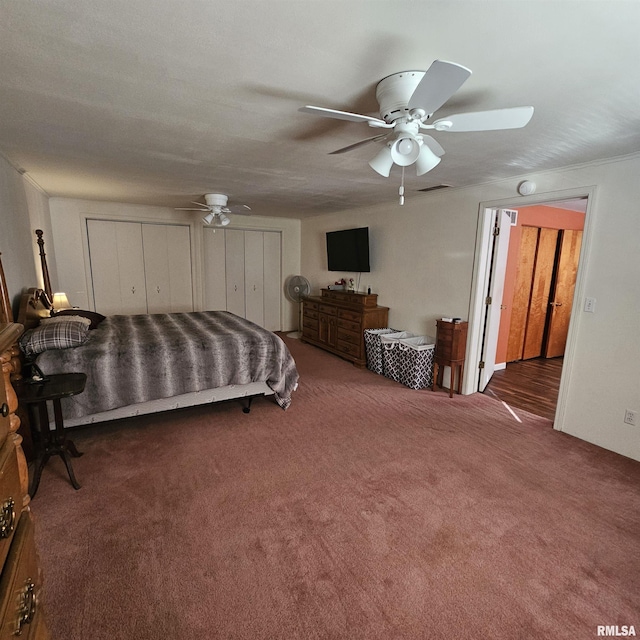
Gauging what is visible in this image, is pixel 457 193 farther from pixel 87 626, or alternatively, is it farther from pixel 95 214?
pixel 95 214

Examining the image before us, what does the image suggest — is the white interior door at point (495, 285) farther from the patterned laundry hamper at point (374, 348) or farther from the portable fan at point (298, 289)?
the portable fan at point (298, 289)

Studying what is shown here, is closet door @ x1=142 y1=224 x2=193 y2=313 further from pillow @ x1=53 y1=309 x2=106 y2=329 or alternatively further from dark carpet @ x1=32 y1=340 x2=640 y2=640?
dark carpet @ x1=32 y1=340 x2=640 y2=640

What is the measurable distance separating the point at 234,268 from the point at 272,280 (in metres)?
0.79

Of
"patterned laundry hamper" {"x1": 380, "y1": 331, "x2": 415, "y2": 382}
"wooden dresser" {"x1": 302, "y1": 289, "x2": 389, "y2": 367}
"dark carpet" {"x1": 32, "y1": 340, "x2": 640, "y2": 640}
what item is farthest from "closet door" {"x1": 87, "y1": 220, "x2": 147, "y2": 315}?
"patterned laundry hamper" {"x1": 380, "y1": 331, "x2": 415, "y2": 382}

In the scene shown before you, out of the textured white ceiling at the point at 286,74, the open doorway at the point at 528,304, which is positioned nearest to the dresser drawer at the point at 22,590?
the textured white ceiling at the point at 286,74

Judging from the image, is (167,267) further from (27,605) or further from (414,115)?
(27,605)

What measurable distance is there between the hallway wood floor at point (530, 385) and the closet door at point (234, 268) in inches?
174

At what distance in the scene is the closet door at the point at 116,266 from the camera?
530 centimetres

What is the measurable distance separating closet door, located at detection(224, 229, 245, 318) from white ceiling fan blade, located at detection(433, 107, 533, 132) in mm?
5241

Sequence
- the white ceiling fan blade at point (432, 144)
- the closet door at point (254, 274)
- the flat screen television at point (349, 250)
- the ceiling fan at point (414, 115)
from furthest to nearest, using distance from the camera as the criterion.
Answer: the closet door at point (254, 274) → the flat screen television at point (349, 250) → the white ceiling fan blade at point (432, 144) → the ceiling fan at point (414, 115)

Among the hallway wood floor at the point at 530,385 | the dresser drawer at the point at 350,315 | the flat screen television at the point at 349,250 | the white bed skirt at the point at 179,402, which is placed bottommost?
the hallway wood floor at the point at 530,385

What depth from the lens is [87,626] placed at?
144 centimetres

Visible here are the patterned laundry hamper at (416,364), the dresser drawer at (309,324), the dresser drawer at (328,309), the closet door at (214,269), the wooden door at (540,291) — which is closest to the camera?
the patterned laundry hamper at (416,364)

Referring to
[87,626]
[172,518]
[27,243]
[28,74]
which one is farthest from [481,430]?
[27,243]
